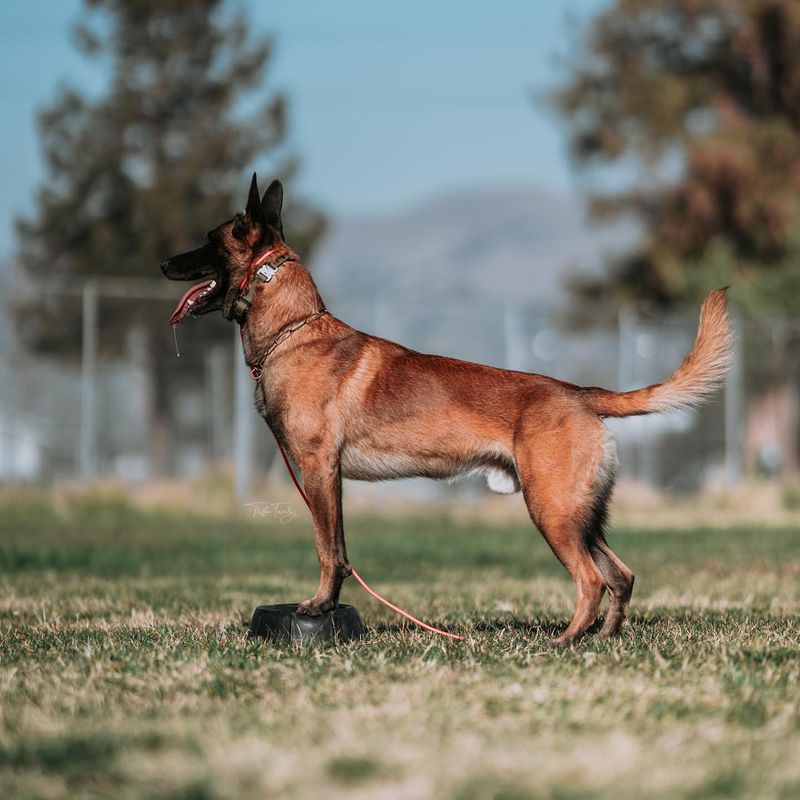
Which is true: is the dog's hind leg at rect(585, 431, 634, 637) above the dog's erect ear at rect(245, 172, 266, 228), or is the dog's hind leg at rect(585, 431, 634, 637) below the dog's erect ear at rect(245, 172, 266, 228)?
below

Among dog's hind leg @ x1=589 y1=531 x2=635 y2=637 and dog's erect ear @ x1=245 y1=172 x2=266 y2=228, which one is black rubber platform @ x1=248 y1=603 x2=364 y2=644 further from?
dog's erect ear @ x1=245 y1=172 x2=266 y2=228

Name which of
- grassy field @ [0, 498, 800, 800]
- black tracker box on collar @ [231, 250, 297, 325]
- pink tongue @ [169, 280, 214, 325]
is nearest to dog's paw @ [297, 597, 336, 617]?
grassy field @ [0, 498, 800, 800]

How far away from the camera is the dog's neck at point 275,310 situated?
5.88m

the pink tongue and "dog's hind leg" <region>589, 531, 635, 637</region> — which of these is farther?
the pink tongue

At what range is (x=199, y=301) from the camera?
5.97 m

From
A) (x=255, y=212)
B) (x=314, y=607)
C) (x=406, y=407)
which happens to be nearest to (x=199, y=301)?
(x=255, y=212)

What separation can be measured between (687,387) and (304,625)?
200 centimetres

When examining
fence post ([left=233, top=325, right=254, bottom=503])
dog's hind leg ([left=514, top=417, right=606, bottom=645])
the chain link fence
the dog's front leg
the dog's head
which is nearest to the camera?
dog's hind leg ([left=514, top=417, right=606, bottom=645])

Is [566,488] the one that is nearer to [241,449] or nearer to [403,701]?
[403,701]

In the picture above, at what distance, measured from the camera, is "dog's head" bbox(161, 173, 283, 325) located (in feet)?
19.4

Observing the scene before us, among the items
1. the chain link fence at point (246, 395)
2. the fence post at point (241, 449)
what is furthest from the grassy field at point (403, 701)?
the chain link fence at point (246, 395)

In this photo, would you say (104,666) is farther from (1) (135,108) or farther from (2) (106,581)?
(1) (135,108)

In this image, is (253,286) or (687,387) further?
(253,286)

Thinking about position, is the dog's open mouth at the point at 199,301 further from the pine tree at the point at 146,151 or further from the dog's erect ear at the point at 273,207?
the pine tree at the point at 146,151
